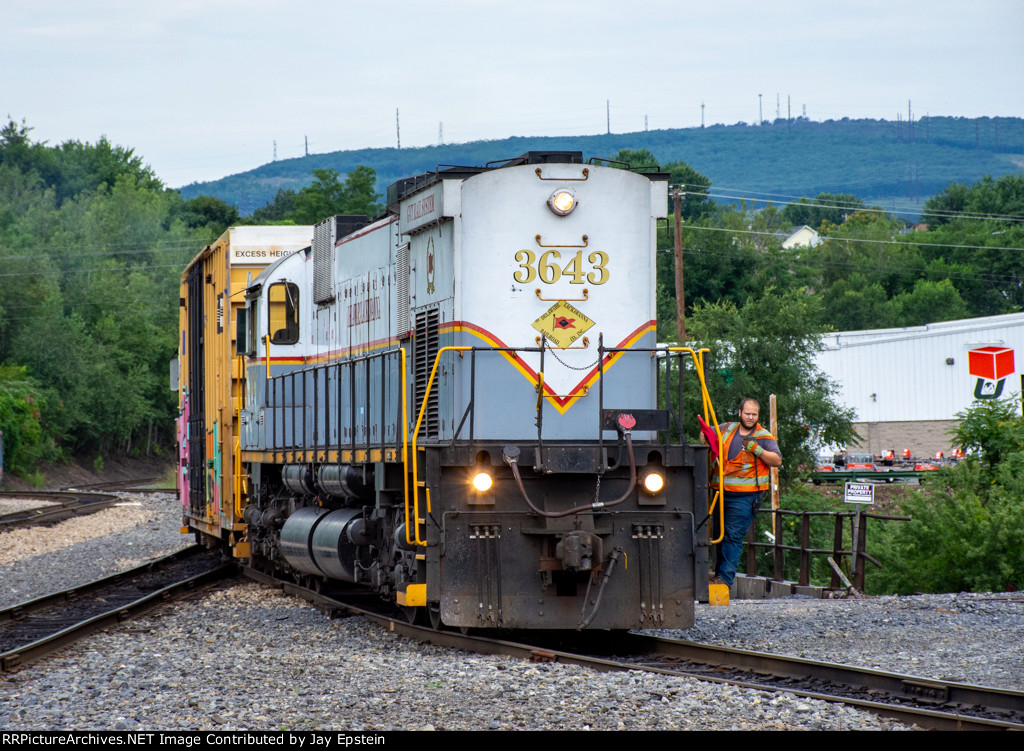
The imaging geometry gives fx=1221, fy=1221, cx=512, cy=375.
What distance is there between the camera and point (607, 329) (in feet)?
31.3

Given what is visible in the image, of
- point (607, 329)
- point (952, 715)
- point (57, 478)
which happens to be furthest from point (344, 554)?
point (57, 478)

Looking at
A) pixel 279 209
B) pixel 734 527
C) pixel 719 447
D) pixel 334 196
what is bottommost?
pixel 734 527

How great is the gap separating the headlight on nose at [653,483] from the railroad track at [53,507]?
687 inches

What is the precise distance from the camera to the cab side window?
1358 centimetres

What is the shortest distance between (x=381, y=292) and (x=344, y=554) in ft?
8.03

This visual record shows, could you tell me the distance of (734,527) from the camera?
9.88 m

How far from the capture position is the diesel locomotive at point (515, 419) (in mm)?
8648

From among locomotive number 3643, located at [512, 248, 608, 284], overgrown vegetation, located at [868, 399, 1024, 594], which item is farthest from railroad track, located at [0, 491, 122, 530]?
locomotive number 3643, located at [512, 248, 608, 284]

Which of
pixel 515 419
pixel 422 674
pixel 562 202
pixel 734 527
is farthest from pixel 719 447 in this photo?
pixel 422 674

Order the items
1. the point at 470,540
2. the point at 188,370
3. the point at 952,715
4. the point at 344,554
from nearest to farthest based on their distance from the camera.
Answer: the point at 952,715 < the point at 470,540 < the point at 344,554 < the point at 188,370

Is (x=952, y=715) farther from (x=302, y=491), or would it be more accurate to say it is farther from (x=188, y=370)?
(x=188, y=370)

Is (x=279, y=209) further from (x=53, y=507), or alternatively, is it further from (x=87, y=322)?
(x=53, y=507)

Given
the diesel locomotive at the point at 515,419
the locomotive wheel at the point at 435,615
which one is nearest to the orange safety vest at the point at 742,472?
the diesel locomotive at the point at 515,419

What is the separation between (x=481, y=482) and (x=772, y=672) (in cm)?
237
